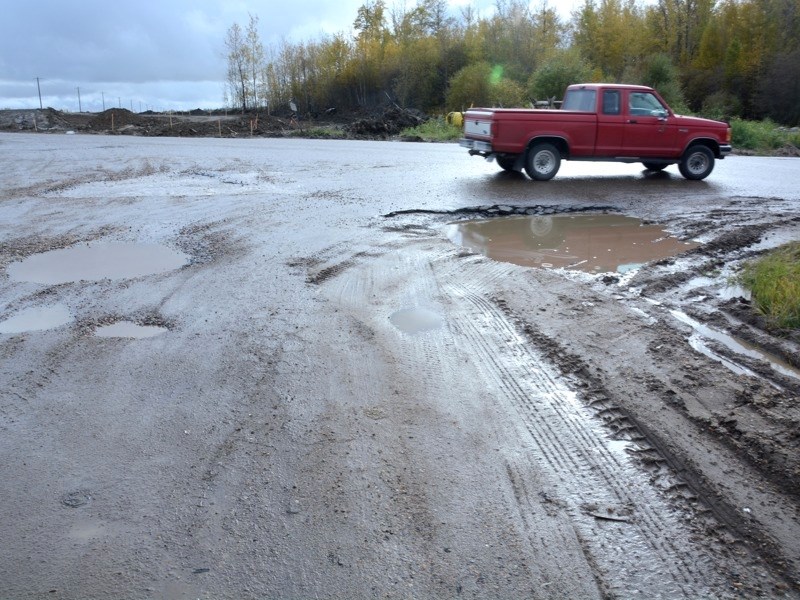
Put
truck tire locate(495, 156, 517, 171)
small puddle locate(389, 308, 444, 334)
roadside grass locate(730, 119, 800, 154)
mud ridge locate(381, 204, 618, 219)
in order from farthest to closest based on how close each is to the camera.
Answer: roadside grass locate(730, 119, 800, 154) → truck tire locate(495, 156, 517, 171) → mud ridge locate(381, 204, 618, 219) → small puddle locate(389, 308, 444, 334)

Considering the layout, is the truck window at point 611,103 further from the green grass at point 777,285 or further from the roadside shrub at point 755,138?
the roadside shrub at point 755,138

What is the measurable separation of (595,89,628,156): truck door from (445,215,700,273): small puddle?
412 centimetres

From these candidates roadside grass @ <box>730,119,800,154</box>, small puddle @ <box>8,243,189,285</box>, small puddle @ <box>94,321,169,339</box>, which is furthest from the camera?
roadside grass @ <box>730,119,800,154</box>

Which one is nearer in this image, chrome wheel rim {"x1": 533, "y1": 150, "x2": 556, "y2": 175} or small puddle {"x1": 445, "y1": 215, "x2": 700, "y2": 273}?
small puddle {"x1": 445, "y1": 215, "x2": 700, "y2": 273}

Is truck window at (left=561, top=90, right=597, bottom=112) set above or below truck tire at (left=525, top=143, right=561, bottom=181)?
above

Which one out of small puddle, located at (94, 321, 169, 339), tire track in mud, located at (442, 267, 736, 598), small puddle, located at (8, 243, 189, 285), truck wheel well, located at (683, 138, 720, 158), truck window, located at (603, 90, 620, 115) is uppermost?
truck window, located at (603, 90, 620, 115)

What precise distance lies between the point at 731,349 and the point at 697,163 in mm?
11971

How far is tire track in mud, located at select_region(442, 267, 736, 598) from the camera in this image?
3203 mm

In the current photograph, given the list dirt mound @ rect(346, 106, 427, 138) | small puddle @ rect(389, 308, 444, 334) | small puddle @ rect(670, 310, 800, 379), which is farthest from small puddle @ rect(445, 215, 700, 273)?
dirt mound @ rect(346, 106, 427, 138)

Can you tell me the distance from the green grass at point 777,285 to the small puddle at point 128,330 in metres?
5.40

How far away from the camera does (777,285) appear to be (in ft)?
23.1

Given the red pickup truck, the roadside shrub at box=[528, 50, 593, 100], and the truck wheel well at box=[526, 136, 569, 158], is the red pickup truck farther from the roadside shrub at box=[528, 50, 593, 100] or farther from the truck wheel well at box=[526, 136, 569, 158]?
the roadside shrub at box=[528, 50, 593, 100]

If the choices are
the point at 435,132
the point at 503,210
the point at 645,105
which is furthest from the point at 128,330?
the point at 435,132

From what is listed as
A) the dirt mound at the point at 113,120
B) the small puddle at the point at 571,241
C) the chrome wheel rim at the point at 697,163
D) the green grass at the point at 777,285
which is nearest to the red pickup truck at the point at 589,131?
the chrome wheel rim at the point at 697,163
